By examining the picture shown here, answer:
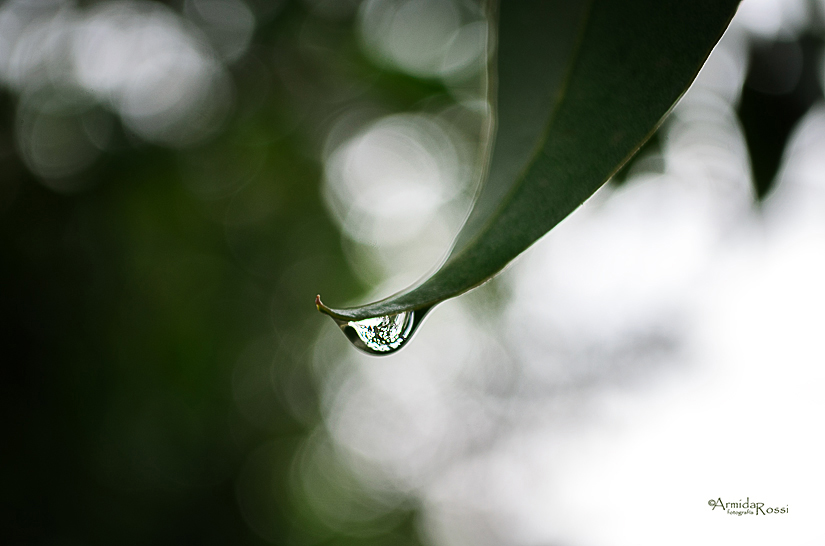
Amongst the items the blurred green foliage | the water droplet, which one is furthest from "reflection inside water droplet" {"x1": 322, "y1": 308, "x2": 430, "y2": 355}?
the blurred green foliage

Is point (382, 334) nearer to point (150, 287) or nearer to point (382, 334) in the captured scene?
point (382, 334)

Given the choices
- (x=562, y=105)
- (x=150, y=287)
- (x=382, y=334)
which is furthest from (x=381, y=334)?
(x=150, y=287)

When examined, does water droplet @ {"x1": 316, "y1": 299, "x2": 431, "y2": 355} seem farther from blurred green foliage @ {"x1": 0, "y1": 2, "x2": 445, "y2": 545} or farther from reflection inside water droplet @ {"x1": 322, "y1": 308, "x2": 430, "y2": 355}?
blurred green foliage @ {"x1": 0, "y1": 2, "x2": 445, "y2": 545}

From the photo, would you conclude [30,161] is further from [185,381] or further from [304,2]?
[304,2]

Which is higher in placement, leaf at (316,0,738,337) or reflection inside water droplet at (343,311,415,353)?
leaf at (316,0,738,337)

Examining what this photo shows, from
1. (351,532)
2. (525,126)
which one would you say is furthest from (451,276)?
(351,532)

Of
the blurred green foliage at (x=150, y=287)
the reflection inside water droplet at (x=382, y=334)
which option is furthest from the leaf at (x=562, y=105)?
the blurred green foliage at (x=150, y=287)

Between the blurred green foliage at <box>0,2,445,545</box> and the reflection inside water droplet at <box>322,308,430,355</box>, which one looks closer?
the reflection inside water droplet at <box>322,308,430,355</box>

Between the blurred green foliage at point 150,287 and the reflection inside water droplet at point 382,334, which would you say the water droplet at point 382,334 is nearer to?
the reflection inside water droplet at point 382,334
